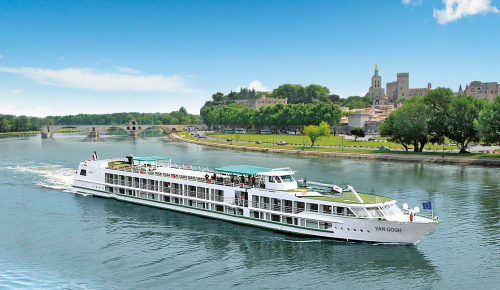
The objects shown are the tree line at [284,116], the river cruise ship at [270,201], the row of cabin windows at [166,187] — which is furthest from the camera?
the tree line at [284,116]

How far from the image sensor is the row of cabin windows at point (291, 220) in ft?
90.0

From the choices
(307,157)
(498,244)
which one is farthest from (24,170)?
(498,244)

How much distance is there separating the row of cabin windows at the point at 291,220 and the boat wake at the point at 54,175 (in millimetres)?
25324

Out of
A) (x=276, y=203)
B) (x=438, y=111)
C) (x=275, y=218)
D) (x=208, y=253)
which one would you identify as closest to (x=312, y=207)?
(x=276, y=203)

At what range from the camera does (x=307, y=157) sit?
82562 millimetres

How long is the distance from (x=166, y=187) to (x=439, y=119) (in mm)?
63207

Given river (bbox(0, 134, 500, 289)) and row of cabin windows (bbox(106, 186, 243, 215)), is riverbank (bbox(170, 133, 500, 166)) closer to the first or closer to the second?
river (bbox(0, 134, 500, 289))

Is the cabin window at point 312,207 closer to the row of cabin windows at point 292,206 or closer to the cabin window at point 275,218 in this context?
→ the row of cabin windows at point 292,206

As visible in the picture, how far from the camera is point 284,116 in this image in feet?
491

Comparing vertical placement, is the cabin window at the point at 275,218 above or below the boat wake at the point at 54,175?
below

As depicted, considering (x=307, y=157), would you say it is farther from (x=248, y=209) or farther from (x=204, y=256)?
(x=204, y=256)

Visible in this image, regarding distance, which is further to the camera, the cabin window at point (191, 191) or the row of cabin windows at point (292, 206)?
the cabin window at point (191, 191)

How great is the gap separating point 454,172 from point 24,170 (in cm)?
6462

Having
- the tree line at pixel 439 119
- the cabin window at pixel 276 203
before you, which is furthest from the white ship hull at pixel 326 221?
the tree line at pixel 439 119
